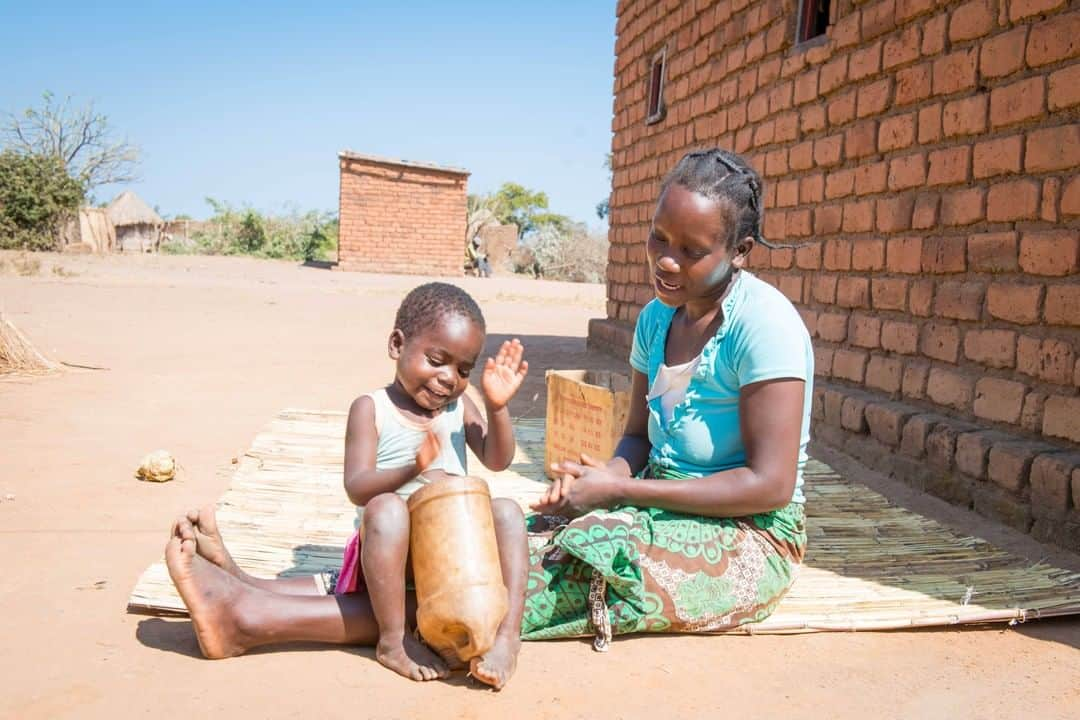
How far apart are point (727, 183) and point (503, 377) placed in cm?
76

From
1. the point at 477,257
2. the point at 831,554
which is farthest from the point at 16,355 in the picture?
the point at 477,257

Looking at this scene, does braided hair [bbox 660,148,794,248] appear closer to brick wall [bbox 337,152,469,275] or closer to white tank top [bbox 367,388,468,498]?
white tank top [bbox 367,388,468,498]

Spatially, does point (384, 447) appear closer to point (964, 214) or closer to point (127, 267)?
point (964, 214)

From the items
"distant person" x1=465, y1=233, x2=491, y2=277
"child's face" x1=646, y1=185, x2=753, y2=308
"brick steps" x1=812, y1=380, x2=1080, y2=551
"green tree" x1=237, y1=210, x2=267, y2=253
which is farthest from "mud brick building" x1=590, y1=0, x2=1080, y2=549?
"green tree" x1=237, y1=210, x2=267, y2=253

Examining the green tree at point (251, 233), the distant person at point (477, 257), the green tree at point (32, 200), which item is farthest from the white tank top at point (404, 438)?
the green tree at point (251, 233)

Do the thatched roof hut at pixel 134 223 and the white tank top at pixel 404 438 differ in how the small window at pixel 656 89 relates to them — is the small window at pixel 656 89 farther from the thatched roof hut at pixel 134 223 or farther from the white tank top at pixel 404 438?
the thatched roof hut at pixel 134 223

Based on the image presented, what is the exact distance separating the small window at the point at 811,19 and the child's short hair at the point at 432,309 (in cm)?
359

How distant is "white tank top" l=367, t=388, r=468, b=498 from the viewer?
2.52 m

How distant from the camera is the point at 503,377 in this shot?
7.97ft

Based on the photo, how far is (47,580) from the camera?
2.89 metres

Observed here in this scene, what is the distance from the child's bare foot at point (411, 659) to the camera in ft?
7.36

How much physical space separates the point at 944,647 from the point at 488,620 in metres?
1.29

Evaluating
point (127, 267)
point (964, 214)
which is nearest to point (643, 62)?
point (964, 214)

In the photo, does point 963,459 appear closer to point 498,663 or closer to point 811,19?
point 498,663
